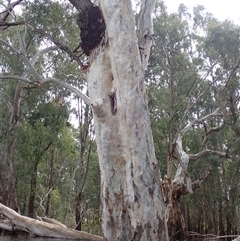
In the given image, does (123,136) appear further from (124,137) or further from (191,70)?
(191,70)

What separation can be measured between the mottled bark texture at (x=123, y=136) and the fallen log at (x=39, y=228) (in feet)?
13.4

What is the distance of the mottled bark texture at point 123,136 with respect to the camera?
10.3 feet

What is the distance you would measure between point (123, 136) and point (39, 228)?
468cm

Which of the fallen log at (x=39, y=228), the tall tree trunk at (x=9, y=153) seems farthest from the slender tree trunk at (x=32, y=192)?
the fallen log at (x=39, y=228)

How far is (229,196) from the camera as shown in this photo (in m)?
17.6

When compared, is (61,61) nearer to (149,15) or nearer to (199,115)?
(199,115)

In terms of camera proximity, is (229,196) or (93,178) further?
(93,178)

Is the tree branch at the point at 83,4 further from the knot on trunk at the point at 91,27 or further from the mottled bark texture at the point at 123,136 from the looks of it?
the mottled bark texture at the point at 123,136

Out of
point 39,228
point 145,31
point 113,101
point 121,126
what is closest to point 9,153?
point 39,228

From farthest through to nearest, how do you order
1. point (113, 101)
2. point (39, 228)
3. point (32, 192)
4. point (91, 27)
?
1. point (32, 192)
2. point (39, 228)
3. point (91, 27)
4. point (113, 101)

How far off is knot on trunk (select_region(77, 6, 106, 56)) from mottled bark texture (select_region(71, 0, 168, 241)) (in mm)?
87

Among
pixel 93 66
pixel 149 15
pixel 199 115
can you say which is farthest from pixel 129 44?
pixel 199 115

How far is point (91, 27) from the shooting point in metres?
3.88

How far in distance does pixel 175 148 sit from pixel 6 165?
6659 millimetres
